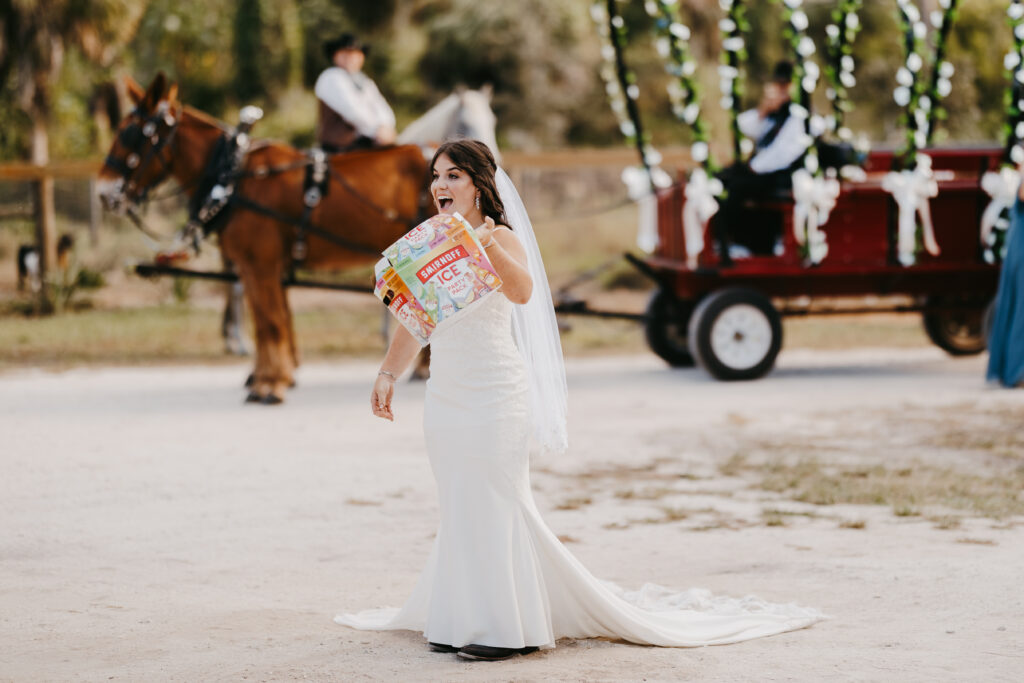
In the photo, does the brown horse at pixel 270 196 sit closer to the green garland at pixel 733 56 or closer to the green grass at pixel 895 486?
the green garland at pixel 733 56

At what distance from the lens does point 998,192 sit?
34.5ft

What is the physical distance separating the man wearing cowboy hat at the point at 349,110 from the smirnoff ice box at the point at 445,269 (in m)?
6.40

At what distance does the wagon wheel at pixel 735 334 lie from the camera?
421 inches

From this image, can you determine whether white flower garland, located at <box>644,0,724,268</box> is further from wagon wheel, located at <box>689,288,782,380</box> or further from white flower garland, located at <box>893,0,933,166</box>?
white flower garland, located at <box>893,0,933,166</box>

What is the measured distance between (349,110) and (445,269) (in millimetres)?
6482

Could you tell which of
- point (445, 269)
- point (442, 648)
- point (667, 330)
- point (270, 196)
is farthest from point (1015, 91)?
point (442, 648)

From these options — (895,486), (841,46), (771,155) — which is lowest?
(895,486)

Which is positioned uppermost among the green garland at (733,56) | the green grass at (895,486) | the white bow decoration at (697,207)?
the green garland at (733,56)

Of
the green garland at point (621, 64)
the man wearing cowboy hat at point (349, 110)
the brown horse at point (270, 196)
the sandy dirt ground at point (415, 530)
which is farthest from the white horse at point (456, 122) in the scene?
the sandy dirt ground at point (415, 530)

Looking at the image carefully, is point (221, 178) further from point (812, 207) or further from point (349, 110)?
point (812, 207)

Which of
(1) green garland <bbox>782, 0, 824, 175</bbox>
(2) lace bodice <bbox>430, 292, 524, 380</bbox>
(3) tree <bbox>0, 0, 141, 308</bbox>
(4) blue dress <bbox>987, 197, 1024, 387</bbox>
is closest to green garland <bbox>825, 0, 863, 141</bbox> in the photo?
(1) green garland <bbox>782, 0, 824, 175</bbox>

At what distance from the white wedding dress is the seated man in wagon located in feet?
20.9

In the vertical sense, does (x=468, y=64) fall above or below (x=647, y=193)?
above

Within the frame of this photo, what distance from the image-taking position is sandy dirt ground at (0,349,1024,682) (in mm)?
4305
